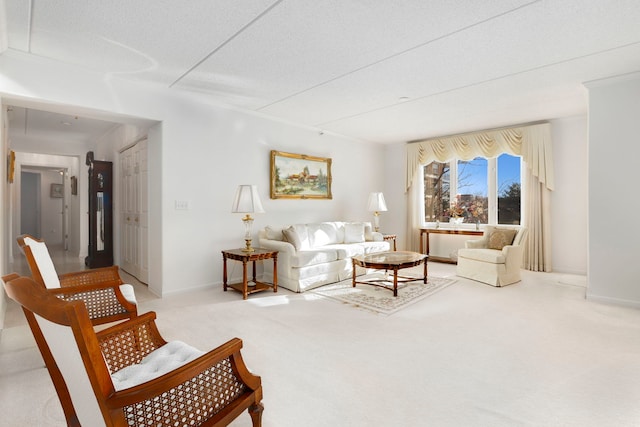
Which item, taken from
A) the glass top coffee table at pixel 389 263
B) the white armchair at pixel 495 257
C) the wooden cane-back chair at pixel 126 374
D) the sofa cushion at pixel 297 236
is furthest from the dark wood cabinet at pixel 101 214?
the white armchair at pixel 495 257

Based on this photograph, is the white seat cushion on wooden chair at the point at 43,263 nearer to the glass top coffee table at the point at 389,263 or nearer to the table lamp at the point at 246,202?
the table lamp at the point at 246,202

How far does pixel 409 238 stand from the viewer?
23.6 feet

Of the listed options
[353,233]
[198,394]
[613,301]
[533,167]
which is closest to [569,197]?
[533,167]

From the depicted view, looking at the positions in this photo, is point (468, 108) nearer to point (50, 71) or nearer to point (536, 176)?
point (536, 176)

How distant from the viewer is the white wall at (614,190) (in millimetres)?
3699

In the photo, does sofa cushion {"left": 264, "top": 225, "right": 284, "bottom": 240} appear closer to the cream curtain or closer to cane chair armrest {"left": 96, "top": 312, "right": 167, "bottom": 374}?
cane chair armrest {"left": 96, "top": 312, "right": 167, "bottom": 374}

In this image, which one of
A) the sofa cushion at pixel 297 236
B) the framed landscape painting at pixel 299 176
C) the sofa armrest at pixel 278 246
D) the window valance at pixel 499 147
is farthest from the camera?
the window valance at pixel 499 147

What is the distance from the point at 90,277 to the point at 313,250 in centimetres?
269

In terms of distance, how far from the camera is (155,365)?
1521 millimetres

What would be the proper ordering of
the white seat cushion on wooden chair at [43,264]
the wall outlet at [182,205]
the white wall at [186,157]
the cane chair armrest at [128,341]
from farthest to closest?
the wall outlet at [182,205] < the white wall at [186,157] < the white seat cushion on wooden chair at [43,264] < the cane chair armrest at [128,341]

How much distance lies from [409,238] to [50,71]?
630 cm

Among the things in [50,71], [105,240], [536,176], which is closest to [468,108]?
[536,176]

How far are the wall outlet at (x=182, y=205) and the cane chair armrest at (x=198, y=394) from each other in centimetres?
332

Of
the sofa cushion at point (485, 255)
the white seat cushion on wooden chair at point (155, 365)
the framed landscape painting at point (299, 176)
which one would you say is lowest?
the white seat cushion on wooden chair at point (155, 365)
